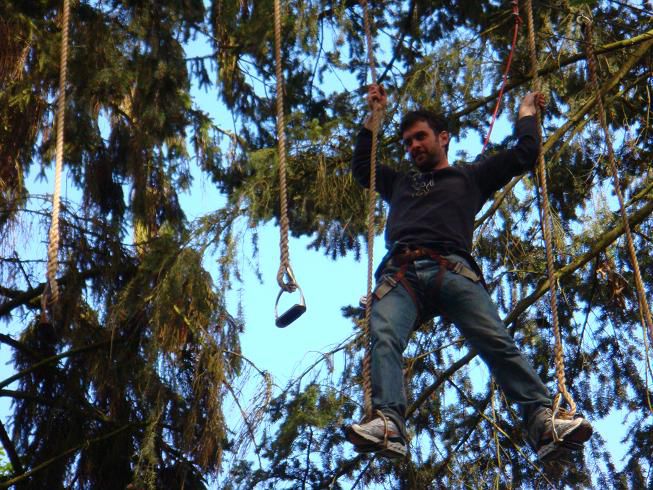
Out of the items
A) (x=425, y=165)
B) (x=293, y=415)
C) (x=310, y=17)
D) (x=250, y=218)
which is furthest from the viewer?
(x=310, y=17)

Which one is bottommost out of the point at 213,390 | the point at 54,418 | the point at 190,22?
the point at 213,390

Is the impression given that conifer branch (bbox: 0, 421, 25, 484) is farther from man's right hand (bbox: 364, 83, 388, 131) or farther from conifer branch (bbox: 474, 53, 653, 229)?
man's right hand (bbox: 364, 83, 388, 131)

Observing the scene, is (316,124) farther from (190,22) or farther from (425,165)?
(425,165)

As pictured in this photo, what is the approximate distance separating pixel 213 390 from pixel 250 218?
3.45 feet

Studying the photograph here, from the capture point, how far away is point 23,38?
809 centimetres

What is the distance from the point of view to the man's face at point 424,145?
474 cm

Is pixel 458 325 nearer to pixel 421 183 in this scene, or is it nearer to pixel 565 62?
pixel 421 183

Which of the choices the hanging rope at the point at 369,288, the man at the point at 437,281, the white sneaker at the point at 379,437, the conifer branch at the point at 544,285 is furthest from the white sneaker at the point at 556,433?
the conifer branch at the point at 544,285

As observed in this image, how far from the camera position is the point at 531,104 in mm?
4859

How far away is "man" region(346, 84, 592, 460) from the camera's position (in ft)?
13.6

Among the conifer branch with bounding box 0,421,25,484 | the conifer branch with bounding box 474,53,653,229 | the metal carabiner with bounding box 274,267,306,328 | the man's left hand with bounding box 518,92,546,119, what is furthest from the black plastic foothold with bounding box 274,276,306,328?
the conifer branch with bounding box 0,421,25,484

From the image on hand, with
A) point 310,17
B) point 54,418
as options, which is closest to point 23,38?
point 310,17

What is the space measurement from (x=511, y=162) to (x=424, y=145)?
359 millimetres

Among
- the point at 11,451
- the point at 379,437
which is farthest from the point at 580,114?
the point at 11,451
